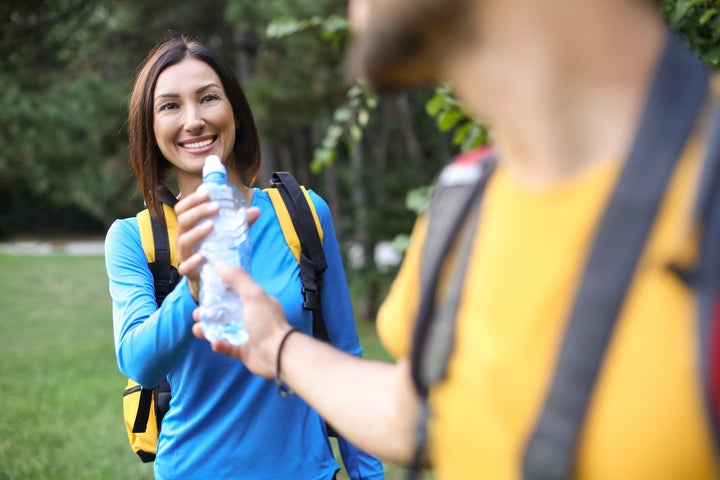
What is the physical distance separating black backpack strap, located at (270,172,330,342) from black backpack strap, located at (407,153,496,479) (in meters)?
1.05

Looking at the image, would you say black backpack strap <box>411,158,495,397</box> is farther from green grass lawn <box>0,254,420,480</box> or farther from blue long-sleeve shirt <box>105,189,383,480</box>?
green grass lawn <box>0,254,420,480</box>

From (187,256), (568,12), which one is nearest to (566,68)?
(568,12)

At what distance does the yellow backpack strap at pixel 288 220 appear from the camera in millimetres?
2143

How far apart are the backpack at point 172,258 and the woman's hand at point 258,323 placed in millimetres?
740

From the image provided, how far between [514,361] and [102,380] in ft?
27.5

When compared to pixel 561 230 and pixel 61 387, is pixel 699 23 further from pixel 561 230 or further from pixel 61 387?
pixel 61 387

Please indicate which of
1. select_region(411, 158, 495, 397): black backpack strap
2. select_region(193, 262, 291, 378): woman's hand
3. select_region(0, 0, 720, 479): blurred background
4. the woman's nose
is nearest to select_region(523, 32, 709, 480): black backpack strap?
select_region(411, 158, 495, 397): black backpack strap

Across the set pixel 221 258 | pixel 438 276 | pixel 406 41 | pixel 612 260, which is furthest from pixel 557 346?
pixel 221 258

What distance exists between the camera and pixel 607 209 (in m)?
0.78

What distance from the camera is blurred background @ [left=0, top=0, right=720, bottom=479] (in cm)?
698

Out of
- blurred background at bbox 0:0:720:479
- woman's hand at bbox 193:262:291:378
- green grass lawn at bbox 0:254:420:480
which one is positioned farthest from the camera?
blurred background at bbox 0:0:720:479

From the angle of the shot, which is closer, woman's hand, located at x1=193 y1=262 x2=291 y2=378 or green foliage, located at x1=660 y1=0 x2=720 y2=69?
woman's hand, located at x1=193 y1=262 x2=291 y2=378

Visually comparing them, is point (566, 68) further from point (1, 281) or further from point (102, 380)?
point (1, 281)

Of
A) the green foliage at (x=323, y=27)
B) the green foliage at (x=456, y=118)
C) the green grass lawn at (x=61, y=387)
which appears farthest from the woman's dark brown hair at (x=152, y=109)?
the green grass lawn at (x=61, y=387)
